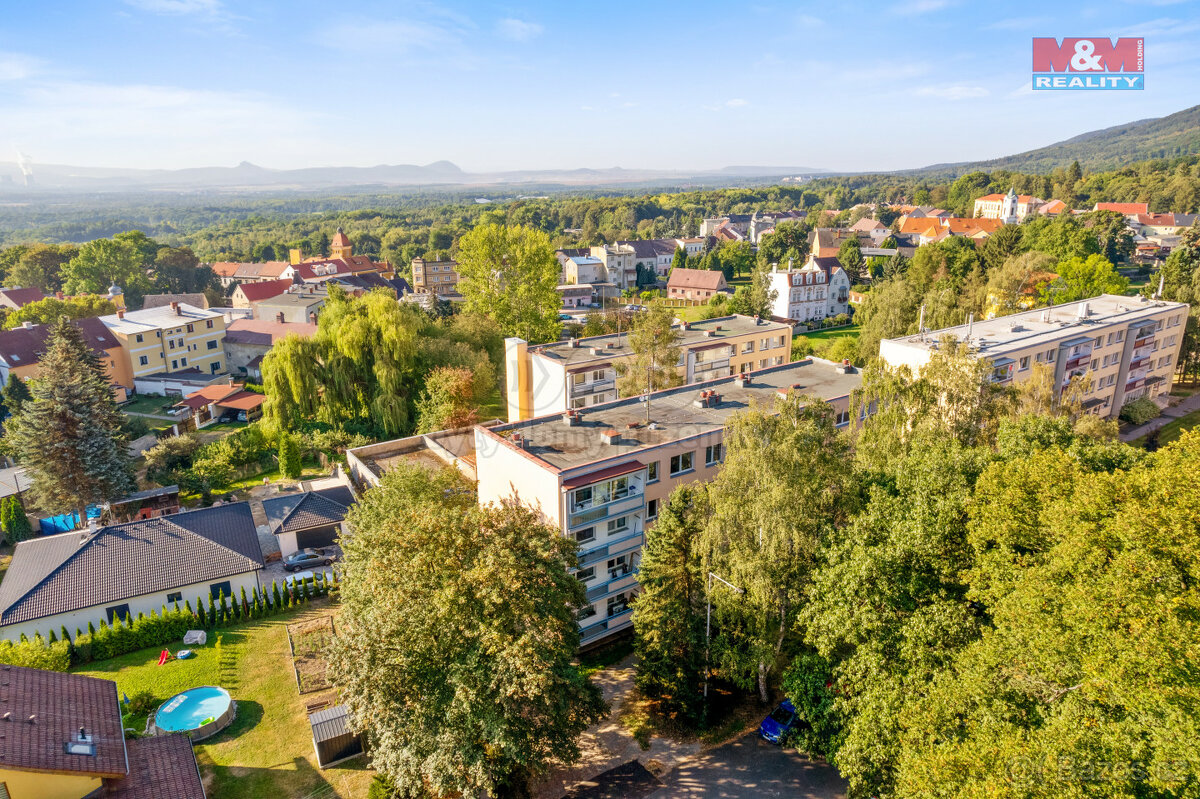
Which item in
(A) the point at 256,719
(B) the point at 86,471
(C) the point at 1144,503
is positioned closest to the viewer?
(C) the point at 1144,503

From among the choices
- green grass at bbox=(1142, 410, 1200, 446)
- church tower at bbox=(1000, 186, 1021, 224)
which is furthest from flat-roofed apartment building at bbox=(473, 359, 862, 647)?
church tower at bbox=(1000, 186, 1021, 224)

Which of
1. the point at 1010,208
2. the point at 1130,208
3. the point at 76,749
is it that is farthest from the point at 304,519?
the point at 1010,208

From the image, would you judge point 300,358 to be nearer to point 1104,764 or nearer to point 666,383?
point 666,383

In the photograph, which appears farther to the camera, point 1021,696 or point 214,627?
point 214,627

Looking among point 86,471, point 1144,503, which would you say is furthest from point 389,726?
point 86,471

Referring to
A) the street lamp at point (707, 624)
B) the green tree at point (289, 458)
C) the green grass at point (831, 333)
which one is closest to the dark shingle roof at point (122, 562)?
the green tree at point (289, 458)

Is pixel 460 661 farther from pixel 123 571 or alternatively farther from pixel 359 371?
pixel 359 371
